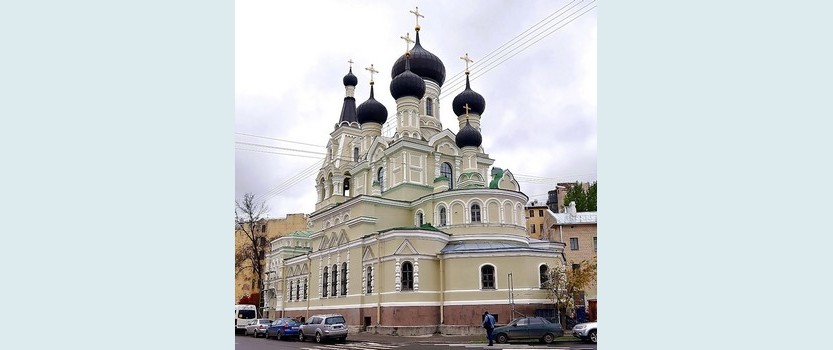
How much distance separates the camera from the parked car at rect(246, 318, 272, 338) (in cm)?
1925

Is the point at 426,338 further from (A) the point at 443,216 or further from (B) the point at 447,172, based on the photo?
(B) the point at 447,172

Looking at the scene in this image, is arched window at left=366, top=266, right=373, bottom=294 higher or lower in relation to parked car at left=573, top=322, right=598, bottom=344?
higher

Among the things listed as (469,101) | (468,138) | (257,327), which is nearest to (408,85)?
(469,101)

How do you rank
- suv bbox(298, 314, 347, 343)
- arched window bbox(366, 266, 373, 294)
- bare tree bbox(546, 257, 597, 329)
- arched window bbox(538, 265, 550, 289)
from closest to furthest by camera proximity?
suv bbox(298, 314, 347, 343), bare tree bbox(546, 257, 597, 329), arched window bbox(538, 265, 550, 289), arched window bbox(366, 266, 373, 294)

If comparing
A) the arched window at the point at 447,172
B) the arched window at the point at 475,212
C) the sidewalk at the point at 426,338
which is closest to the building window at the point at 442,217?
the arched window at the point at 475,212

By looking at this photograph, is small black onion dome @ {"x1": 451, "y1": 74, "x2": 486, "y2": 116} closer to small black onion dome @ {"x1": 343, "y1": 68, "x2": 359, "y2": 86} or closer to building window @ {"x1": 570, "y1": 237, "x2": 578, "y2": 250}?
small black onion dome @ {"x1": 343, "y1": 68, "x2": 359, "y2": 86}

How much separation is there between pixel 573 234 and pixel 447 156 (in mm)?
8923

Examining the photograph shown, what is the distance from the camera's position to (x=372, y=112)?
2798cm

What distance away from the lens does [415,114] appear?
2508cm

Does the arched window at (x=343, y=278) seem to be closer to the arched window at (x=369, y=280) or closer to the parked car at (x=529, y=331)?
the arched window at (x=369, y=280)

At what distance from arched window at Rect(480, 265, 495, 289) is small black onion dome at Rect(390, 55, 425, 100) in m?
9.12

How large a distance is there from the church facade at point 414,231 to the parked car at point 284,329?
326 cm

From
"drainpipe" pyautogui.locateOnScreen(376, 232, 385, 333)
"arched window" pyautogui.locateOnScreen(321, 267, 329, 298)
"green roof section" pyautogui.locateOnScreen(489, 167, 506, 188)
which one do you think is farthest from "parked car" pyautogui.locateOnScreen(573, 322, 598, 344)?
"arched window" pyautogui.locateOnScreen(321, 267, 329, 298)

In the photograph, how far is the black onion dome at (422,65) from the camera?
87.1 ft
